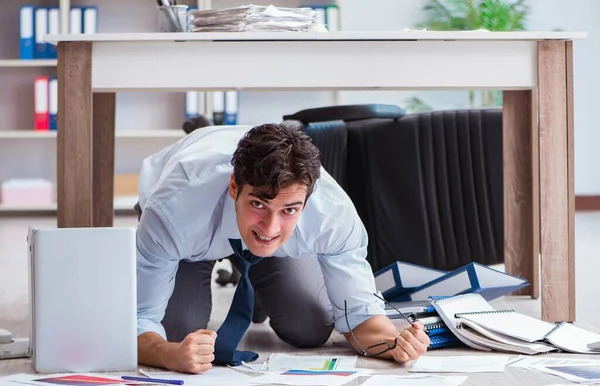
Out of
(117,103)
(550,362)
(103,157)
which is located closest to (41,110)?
(117,103)

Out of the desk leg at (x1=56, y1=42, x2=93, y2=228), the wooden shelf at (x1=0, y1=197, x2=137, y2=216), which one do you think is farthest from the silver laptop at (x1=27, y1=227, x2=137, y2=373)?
the wooden shelf at (x1=0, y1=197, x2=137, y2=216)

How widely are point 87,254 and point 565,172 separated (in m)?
1.11

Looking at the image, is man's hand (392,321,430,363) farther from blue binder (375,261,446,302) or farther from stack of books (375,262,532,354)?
blue binder (375,261,446,302)

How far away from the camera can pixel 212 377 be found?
5.21 ft

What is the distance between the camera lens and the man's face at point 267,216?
5.08 ft

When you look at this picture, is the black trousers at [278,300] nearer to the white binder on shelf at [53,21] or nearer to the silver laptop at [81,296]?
the silver laptop at [81,296]

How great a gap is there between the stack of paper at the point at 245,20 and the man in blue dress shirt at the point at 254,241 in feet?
0.80

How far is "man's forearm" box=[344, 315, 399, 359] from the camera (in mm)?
1747

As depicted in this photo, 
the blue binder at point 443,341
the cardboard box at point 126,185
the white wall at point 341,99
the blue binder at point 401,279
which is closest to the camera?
the blue binder at point 443,341

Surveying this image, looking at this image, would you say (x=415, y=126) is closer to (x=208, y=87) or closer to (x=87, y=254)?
(x=208, y=87)

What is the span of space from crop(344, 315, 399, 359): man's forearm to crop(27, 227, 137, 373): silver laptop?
1.47 feet

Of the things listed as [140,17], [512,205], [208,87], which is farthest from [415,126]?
[140,17]

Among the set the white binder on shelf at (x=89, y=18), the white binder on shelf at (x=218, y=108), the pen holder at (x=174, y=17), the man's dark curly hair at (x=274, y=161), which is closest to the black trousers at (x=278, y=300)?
the man's dark curly hair at (x=274, y=161)

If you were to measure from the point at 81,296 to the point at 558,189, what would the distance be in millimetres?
1110
